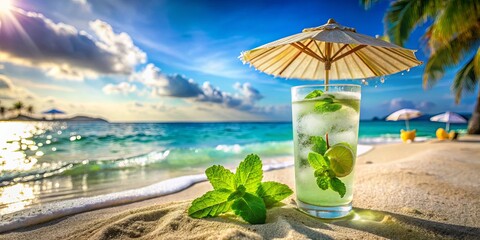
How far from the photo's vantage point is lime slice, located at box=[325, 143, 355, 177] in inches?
76.2

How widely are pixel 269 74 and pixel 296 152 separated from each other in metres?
1.13

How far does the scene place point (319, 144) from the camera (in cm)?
201

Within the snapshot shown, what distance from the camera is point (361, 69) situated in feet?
9.24

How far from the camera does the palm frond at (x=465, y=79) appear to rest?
46.8 feet

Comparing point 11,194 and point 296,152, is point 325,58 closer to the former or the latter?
point 296,152

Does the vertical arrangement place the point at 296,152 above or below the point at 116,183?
above

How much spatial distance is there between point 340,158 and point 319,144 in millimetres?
173

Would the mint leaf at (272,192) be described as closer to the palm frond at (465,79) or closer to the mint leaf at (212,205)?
the mint leaf at (212,205)

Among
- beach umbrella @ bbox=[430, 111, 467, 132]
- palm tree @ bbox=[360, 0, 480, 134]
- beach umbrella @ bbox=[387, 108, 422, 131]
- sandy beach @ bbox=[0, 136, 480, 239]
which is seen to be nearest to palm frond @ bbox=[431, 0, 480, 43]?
palm tree @ bbox=[360, 0, 480, 134]

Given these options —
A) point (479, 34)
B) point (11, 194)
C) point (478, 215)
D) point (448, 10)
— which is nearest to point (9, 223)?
point (11, 194)

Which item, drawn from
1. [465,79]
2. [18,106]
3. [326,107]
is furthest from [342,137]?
[18,106]

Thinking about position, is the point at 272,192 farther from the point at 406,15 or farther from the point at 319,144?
the point at 406,15

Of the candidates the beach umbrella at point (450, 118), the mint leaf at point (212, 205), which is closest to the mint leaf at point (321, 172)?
the mint leaf at point (212, 205)

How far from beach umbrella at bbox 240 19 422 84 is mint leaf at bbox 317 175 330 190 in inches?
32.9
